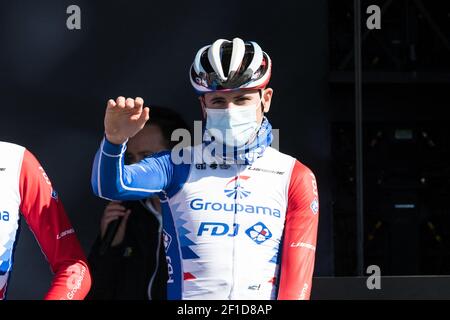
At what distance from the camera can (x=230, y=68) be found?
3602 millimetres

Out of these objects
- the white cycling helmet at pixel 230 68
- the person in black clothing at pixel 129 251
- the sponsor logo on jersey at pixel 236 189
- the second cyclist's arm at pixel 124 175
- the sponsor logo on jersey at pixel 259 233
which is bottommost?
the person in black clothing at pixel 129 251

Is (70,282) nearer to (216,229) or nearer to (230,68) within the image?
(216,229)

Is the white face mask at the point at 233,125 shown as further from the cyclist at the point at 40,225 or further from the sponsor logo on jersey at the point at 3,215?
the sponsor logo on jersey at the point at 3,215

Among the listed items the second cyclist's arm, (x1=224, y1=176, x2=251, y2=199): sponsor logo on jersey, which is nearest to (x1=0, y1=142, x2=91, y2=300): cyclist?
the second cyclist's arm

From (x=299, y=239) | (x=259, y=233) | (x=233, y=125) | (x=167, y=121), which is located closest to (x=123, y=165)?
(x=233, y=125)

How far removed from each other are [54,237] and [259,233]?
688mm

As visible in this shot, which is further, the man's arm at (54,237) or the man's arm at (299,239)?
the man's arm at (299,239)

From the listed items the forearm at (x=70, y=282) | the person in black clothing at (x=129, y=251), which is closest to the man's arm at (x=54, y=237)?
the forearm at (x=70, y=282)

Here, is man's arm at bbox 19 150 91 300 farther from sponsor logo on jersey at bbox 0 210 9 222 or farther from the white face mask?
the white face mask

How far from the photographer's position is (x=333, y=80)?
5723 millimetres

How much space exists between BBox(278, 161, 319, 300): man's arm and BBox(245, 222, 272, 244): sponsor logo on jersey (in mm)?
64

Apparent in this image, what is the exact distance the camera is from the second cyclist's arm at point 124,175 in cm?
333

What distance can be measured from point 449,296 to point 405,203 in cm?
162

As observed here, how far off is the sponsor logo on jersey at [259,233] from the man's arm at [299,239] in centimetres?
6
